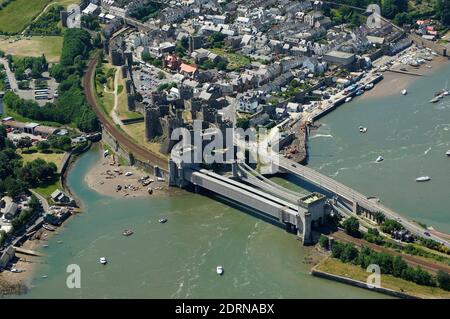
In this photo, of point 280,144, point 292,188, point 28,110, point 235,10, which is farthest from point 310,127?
point 235,10

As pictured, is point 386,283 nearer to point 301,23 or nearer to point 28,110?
point 28,110

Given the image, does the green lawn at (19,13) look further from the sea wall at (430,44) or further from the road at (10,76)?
the sea wall at (430,44)

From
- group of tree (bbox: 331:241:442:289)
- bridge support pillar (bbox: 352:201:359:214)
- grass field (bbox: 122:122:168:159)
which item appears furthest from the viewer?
grass field (bbox: 122:122:168:159)

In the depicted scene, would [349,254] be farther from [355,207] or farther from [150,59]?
[150,59]

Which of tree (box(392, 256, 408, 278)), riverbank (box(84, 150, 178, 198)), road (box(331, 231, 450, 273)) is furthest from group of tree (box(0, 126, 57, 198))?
tree (box(392, 256, 408, 278))

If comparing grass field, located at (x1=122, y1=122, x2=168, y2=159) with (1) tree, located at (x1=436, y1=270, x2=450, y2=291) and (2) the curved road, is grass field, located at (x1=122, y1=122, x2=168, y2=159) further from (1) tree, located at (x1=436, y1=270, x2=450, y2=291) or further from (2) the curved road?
(1) tree, located at (x1=436, y1=270, x2=450, y2=291)
